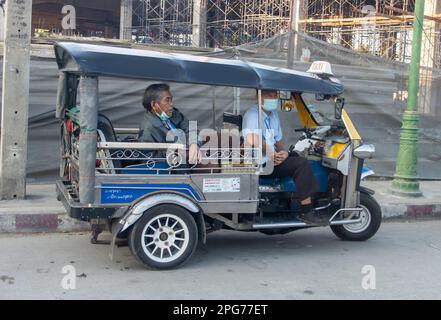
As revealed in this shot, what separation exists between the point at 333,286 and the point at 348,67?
5393 millimetres

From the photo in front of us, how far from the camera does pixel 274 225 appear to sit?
5.71 meters

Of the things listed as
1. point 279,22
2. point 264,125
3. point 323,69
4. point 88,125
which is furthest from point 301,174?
point 279,22

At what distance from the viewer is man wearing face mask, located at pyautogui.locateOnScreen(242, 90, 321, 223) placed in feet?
19.1

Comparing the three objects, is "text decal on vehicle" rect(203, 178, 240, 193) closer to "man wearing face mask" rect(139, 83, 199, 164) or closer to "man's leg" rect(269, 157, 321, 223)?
"man wearing face mask" rect(139, 83, 199, 164)

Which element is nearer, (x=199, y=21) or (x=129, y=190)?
(x=129, y=190)

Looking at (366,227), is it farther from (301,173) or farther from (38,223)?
(38,223)

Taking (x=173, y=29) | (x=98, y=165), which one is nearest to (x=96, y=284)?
(x=98, y=165)

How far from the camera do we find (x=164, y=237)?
521 cm

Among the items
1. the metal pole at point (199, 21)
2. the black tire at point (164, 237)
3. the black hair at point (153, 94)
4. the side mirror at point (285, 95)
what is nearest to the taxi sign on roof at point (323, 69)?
the side mirror at point (285, 95)

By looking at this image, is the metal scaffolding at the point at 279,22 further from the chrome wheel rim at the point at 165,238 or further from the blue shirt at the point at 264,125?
the chrome wheel rim at the point at 165,238

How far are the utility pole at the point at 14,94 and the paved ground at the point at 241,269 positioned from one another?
41.0 inches

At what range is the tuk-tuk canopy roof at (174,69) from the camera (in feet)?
15.9

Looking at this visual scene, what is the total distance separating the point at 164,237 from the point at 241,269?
81cm

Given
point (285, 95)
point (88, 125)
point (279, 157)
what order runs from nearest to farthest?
point (88, 125), point (279, 157), point (285, 95)
